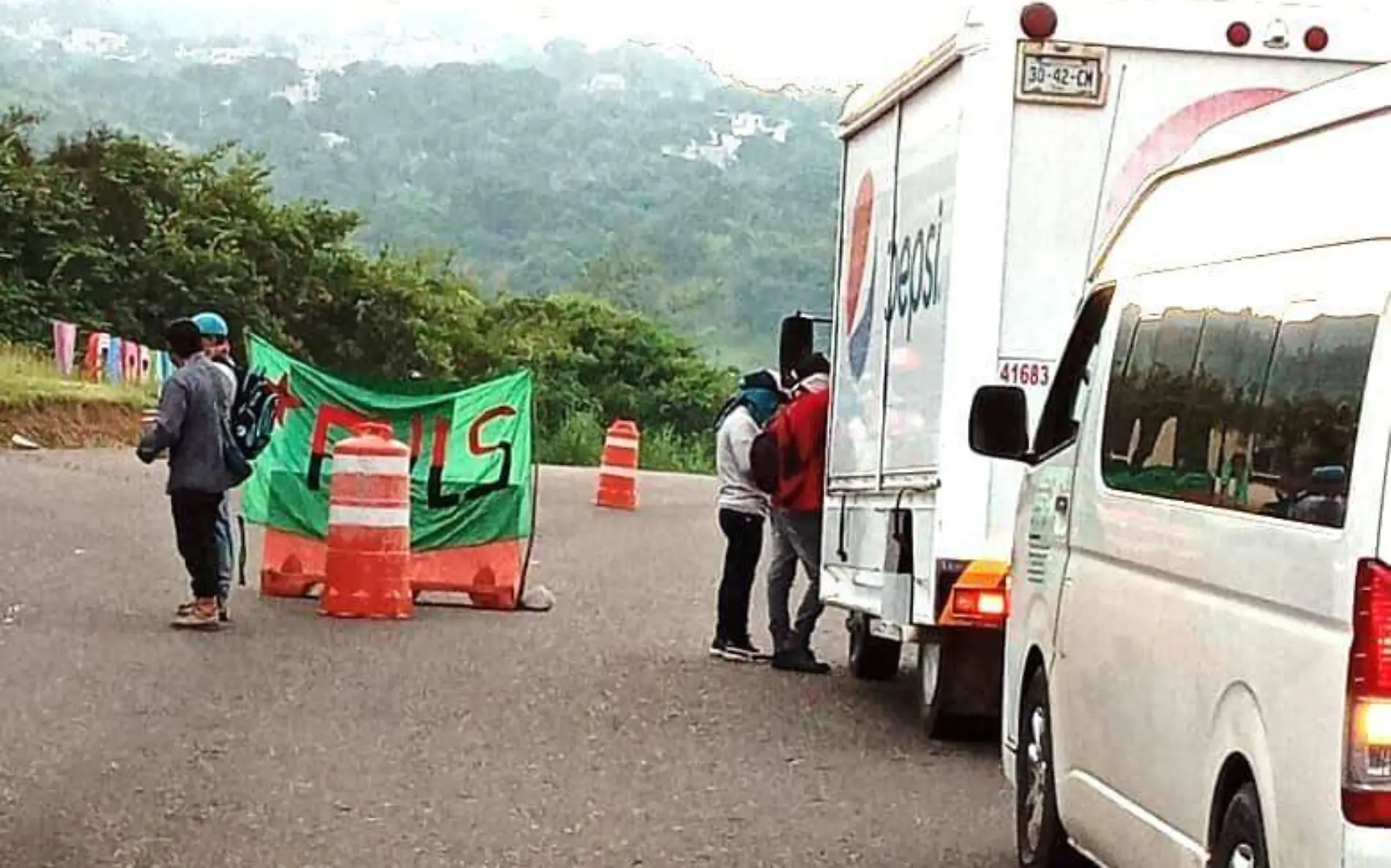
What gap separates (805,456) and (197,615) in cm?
366

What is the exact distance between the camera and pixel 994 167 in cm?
1139

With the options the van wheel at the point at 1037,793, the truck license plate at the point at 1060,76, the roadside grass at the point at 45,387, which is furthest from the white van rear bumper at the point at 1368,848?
the roadside grass at the point at 45,387

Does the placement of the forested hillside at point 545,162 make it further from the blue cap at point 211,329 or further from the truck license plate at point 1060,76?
the truck license plate at point 1060,76

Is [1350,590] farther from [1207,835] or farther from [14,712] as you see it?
[14,712]

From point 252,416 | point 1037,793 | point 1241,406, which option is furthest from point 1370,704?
point 252,416

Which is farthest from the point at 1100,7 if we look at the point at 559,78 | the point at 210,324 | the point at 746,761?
the point at 559,78

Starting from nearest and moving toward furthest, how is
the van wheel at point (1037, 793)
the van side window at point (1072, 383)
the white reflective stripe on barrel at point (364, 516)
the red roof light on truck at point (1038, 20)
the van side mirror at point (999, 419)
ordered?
the van wheel at point (1037, 793), the van side window at point (1072, 383), the van side mirror at point (999, 419), the red roof light on truck at point (1038, 20), the white reflective stripe on barrel at point (364, 516)

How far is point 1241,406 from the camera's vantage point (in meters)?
6.75

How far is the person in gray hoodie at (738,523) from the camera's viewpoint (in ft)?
52.1

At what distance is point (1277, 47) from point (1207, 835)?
18.5ft

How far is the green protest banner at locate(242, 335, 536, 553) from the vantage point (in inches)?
722

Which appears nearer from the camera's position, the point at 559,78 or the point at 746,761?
the point at 746,761

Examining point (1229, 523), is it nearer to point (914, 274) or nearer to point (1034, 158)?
point (1034, 158)

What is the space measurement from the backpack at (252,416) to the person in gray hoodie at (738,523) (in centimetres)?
272
